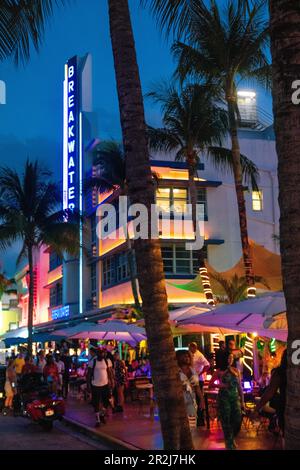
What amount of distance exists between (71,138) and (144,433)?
102 feet

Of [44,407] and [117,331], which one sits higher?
[117,331]

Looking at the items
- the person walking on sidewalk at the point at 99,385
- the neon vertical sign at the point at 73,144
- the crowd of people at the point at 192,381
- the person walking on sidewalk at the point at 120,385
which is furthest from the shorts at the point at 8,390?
the neon vertical sign at the point at 73,144

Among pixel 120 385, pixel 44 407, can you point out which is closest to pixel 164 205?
pixel 120 385

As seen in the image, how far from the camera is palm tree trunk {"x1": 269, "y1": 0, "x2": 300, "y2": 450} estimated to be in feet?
15.3

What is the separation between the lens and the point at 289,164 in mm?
4926

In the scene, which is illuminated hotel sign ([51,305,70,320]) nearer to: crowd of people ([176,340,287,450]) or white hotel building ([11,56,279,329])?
white hotel building ([11,56,279,329])

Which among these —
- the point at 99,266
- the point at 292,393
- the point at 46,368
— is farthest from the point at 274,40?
the point at 99,266

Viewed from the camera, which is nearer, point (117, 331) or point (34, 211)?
point (117, 331)

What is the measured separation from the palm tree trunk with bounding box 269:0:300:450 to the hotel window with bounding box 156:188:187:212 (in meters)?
25.8

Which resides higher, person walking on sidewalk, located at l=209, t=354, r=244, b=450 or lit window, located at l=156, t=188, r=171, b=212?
lit window, located at l=156, t=188, r=171, b=212

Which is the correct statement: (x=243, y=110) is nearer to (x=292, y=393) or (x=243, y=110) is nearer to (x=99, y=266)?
(x=99, y=266)

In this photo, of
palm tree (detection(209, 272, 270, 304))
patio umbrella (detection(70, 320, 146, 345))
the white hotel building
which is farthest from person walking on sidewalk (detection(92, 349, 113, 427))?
the white hotel building

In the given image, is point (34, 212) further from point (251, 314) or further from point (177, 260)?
point (251, 314)

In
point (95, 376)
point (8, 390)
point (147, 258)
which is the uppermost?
point (147, 258)
